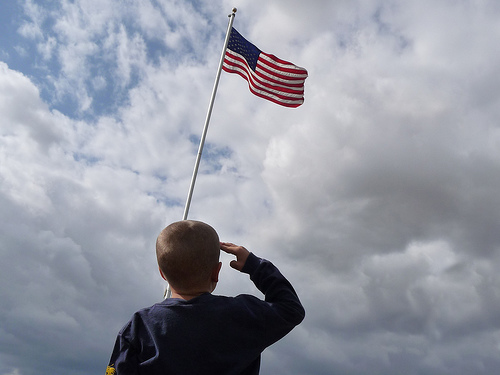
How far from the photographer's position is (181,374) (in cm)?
334

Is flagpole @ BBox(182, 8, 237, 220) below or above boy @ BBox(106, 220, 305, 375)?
above

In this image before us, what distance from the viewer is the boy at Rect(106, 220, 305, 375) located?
3379mm

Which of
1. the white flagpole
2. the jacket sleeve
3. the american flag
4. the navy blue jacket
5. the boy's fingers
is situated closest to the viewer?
the navy blue jacket

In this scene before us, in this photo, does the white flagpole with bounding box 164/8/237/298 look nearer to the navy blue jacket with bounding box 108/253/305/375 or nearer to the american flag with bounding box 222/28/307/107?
the american flag with bounding box 222/28/307/107

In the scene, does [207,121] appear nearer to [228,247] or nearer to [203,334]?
[228,247]

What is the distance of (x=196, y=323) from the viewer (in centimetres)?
343

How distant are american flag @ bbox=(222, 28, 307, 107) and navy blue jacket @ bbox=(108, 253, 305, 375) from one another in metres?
11.5

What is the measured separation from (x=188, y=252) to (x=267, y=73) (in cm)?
1181

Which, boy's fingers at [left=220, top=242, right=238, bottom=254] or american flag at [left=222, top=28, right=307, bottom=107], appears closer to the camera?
boy's fingers at [left=220, top=242, right=238, bottom=254]

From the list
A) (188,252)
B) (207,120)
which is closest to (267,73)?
(207,120)

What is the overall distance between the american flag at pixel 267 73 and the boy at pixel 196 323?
11.4 m

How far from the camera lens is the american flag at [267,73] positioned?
573 inches

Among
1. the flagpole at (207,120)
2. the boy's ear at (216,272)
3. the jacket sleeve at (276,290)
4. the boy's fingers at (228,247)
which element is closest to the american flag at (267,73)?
the flagpole at (207,120)

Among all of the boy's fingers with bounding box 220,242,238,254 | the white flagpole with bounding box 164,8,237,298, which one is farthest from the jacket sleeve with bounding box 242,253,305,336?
the white flagpole with bounding box 164,8,237,298
